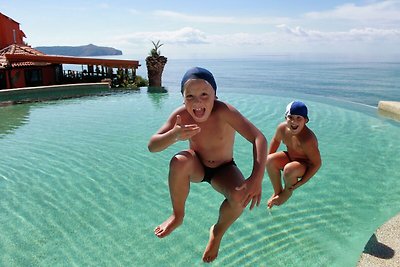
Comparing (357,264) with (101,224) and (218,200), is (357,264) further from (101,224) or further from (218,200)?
(101,224)

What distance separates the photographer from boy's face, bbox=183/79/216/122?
9.79 ft

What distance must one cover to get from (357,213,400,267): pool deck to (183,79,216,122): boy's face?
3574 mm

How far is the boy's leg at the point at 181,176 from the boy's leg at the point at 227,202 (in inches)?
8.7

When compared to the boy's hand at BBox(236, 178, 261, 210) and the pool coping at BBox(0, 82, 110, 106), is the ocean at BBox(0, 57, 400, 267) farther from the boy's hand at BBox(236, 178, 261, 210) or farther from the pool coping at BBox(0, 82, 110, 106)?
the pool coping at BBox(0, 82, 110, 106)

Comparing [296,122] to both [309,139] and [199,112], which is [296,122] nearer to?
[309,139]

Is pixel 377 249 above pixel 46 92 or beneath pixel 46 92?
beneath

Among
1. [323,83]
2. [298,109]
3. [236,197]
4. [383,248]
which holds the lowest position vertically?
[323,83]

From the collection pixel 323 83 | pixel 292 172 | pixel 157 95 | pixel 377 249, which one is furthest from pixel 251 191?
pixel 323 83

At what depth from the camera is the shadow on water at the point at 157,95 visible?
1972cm

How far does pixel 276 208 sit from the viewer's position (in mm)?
6914

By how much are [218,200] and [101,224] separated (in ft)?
7.81

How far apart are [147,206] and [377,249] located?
4.08 m

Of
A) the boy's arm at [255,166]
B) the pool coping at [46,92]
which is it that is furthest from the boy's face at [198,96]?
the pool coping at [46,92]

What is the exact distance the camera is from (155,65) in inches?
1074
